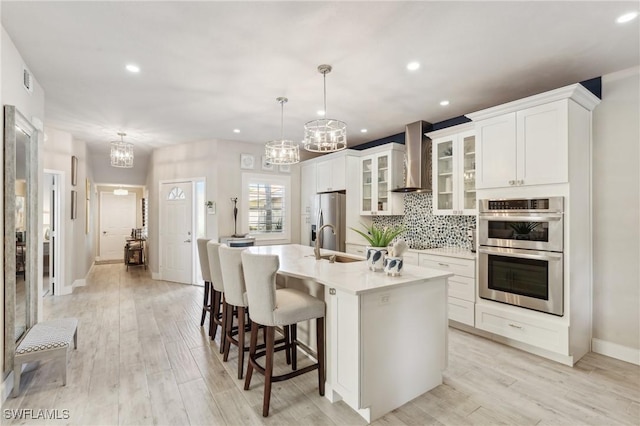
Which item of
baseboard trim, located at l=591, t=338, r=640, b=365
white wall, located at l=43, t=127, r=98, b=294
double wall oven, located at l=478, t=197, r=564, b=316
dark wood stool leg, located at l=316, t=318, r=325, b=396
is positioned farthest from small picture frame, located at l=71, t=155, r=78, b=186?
baseboard trim, located at l=591, t=338, r=640, b=365

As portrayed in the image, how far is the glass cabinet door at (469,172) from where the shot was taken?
12.3 ft

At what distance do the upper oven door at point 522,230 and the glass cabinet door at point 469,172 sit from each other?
497 millimetres

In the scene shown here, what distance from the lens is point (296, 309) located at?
215cm

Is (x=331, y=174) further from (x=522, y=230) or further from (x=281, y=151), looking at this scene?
(x=522, y=230)

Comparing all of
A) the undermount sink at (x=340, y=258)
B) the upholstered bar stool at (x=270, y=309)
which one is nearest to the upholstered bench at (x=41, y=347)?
the upholstered bar stool at (x=270, y=309)

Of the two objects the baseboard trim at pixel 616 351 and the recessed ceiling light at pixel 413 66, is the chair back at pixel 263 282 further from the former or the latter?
the baseboard trim at pixel 616 351

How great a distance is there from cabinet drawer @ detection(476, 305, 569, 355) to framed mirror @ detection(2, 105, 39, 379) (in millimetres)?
4277

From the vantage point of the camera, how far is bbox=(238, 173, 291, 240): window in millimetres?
5957

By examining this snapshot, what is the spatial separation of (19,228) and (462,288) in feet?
14.3

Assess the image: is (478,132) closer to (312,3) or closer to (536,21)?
(536,21)

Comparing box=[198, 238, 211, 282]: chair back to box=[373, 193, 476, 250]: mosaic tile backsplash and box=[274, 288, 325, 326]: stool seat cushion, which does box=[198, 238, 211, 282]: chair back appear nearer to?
box=[274, 288, 325, 326]: stool seat cushion

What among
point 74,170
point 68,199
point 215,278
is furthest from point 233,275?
point 74,170

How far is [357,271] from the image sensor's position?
242cm

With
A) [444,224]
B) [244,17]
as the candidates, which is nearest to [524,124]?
[444,224]
